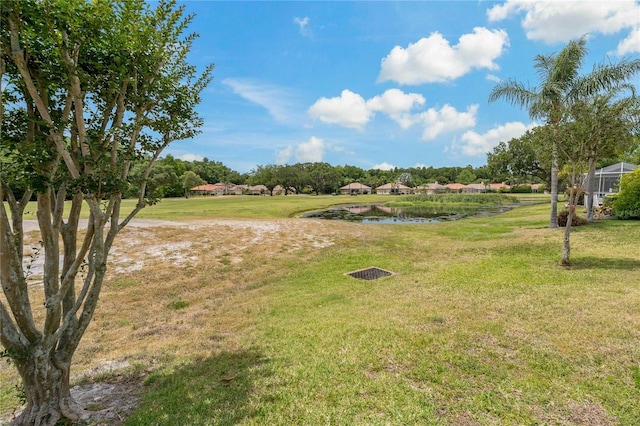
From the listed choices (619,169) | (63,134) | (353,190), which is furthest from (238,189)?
(63,134)

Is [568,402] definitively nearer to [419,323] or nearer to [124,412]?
[419,323]

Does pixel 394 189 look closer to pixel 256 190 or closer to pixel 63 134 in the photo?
pixel 256 190

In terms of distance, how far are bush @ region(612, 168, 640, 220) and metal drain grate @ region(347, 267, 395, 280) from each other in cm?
1455

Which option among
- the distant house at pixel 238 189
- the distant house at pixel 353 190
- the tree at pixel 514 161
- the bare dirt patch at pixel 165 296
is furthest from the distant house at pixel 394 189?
the bare dirt patch at pixel 165 296

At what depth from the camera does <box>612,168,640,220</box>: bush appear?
15375 mm

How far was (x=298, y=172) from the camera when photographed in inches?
3701

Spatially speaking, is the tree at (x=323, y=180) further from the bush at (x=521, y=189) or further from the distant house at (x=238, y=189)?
the bush at (x=521, y=189)

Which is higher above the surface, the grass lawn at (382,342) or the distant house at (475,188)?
the distant house at (475,188)

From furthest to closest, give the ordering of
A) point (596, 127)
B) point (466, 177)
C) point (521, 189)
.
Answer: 1. point (466, 177)
2. point (521, 189)
3. point (596, 127)

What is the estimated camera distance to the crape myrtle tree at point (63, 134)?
8.79ft

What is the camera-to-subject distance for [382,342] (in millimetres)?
4645

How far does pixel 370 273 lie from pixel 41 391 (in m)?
7.63

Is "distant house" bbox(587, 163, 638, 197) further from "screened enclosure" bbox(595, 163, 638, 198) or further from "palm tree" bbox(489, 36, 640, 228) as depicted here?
"palm tree" bbox(489, 36, 640, 228)

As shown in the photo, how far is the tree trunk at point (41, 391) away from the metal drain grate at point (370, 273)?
6857mm
